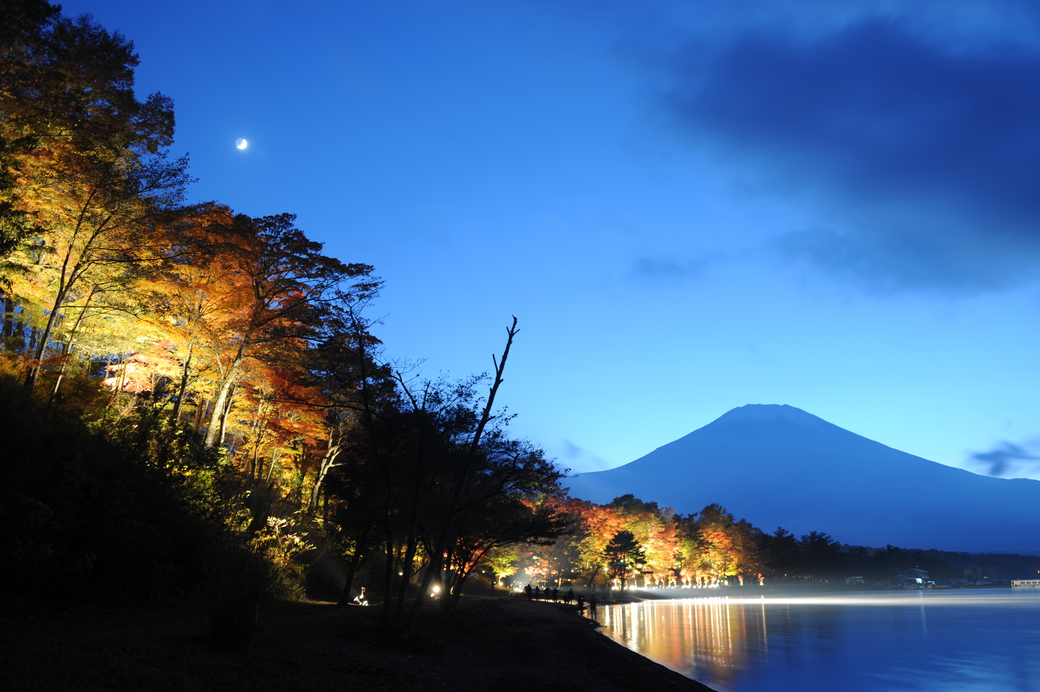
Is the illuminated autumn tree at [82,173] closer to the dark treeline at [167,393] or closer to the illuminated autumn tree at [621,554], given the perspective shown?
the dark treeline at [167,393]

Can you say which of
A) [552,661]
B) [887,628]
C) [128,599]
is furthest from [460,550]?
[887,628]

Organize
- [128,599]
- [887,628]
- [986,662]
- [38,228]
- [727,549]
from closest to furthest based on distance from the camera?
[128,599] → [38,228] → [986,662] → [887,628] → [727,549]

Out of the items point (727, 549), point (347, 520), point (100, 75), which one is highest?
point (100, 75)

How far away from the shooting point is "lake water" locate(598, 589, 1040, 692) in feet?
63.3

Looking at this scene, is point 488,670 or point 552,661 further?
point 552,661

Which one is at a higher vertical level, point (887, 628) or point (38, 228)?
point (38, 228)

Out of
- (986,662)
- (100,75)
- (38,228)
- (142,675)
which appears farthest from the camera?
(986,662)

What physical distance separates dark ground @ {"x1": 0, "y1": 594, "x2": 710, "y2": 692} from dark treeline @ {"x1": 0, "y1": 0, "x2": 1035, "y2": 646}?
2.53 ft

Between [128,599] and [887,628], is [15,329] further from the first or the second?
[887,628]

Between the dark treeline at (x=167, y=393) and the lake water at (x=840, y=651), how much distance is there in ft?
26.4

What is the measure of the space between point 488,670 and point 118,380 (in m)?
20.9

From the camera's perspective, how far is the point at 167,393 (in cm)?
3056

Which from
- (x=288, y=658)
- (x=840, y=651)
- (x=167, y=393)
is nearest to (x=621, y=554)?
(x=840, y=651)

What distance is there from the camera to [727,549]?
309ft
